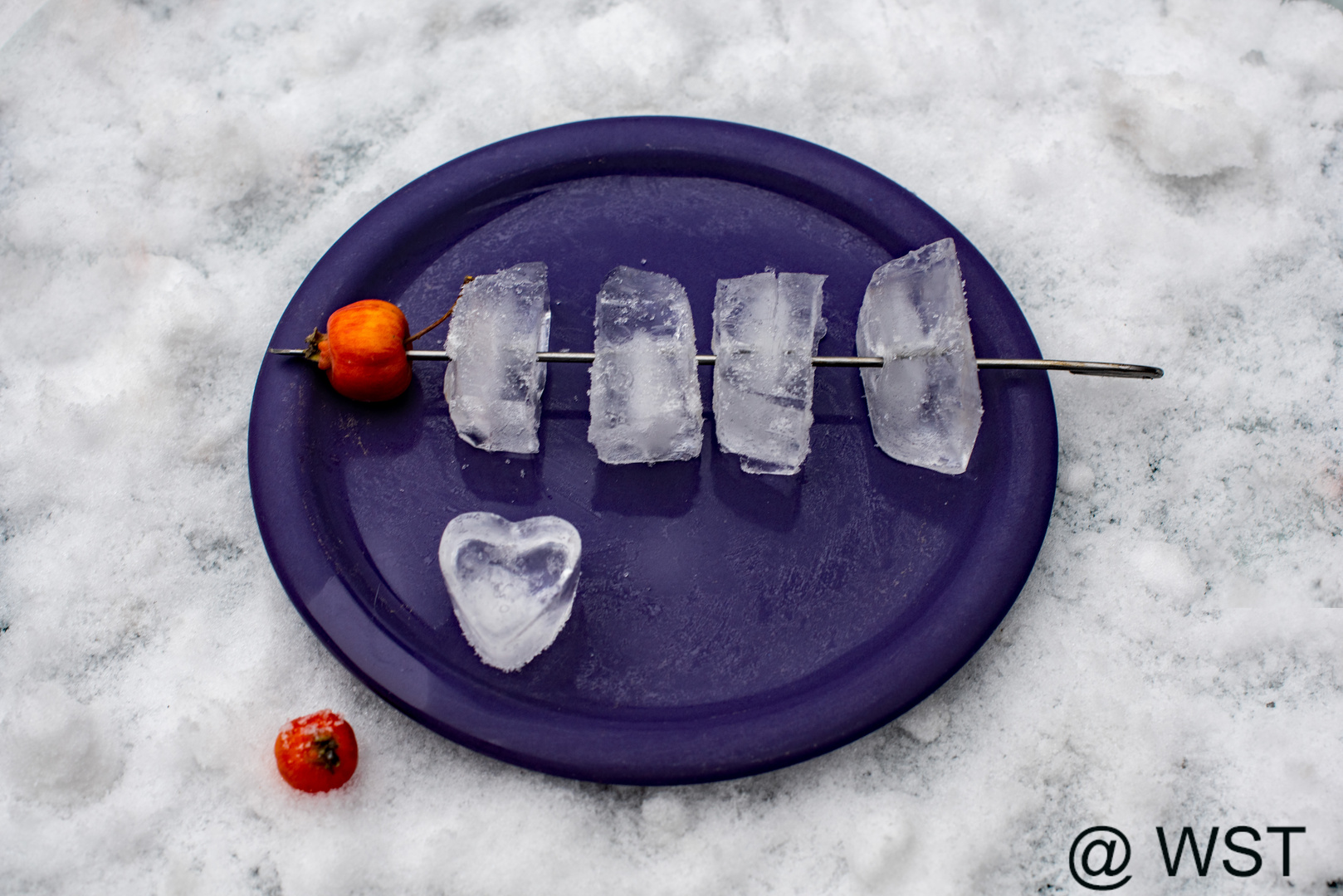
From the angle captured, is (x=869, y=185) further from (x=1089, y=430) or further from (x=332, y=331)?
(x=332, y=331)

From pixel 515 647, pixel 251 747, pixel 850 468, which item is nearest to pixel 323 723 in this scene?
pixel 251 747

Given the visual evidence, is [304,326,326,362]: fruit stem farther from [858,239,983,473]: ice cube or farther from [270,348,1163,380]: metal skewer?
[858,239,983,473]: ice cube

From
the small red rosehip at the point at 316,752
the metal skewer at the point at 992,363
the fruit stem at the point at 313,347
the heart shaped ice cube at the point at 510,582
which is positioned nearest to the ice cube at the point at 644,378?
the metal skewer at the point at 992,363

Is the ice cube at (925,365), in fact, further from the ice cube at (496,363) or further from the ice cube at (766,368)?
the ice cube at (496,363)

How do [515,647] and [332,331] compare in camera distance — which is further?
[332,331]

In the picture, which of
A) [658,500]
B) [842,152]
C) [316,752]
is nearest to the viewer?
[316,752]

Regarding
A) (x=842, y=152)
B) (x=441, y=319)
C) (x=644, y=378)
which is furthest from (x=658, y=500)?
(x=842, y=152)

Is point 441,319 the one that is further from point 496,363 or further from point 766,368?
point 766,368
